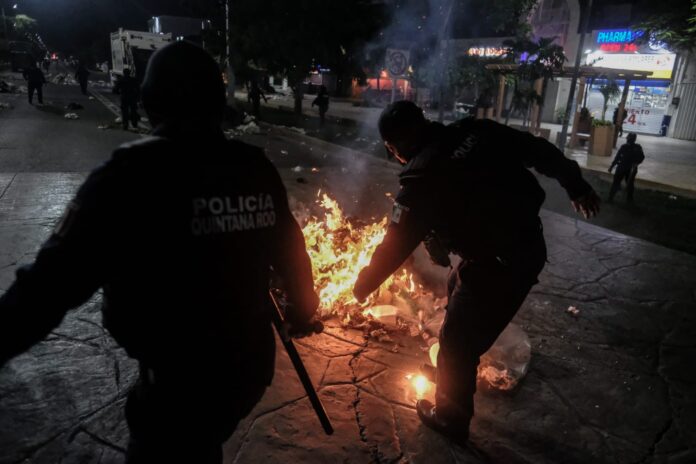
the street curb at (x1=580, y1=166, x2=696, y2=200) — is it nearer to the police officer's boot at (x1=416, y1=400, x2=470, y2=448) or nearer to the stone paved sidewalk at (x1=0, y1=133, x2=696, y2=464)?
the stone paved sidewalk at (x1=0, y1=133, x2=696, y2=464)

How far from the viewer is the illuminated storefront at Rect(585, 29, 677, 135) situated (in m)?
20.7

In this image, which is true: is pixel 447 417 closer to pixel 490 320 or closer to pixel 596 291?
pixel 490 320

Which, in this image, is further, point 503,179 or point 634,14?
point 634,14

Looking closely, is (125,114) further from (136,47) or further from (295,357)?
(295,357)

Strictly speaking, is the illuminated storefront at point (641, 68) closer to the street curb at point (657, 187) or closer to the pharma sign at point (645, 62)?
the pharma sign at point (645, 62)

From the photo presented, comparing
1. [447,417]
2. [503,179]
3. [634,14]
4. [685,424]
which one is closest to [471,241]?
[503,179]

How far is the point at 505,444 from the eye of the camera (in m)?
2.95

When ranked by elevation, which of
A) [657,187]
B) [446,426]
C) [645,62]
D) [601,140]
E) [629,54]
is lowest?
[446,426]

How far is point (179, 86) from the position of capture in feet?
4.83

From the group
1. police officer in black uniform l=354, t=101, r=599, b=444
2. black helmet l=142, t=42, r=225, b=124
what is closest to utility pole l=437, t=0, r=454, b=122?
police officer in black uniform l=354, t=101, r=599, b=444

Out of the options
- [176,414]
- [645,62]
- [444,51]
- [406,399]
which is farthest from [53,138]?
[645,62]

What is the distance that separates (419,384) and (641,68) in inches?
929

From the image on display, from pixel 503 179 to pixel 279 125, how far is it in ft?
55.0

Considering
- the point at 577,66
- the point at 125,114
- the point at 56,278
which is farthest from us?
the point at 125,114
